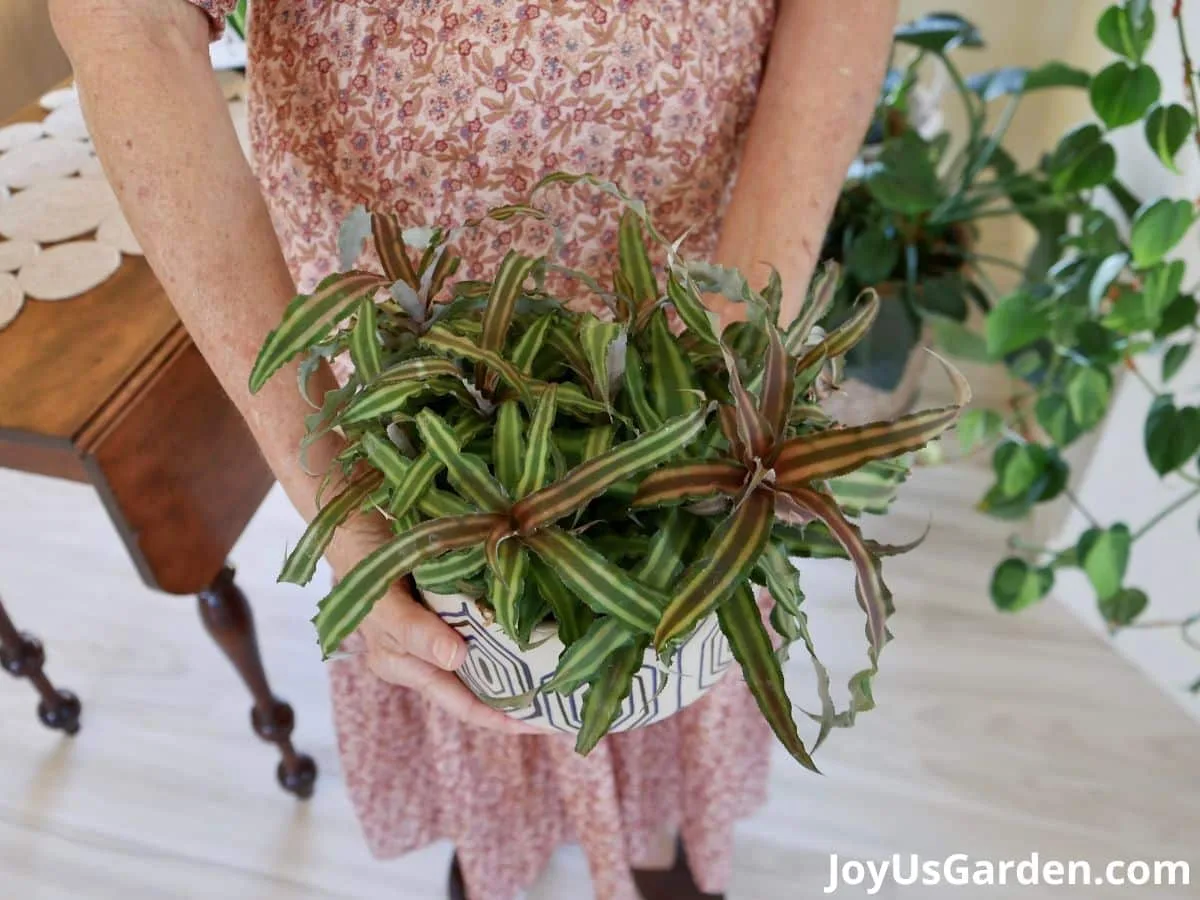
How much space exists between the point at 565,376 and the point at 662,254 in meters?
0.24

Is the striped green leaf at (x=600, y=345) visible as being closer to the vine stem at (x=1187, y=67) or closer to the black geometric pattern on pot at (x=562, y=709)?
the black geometric pattern on pot at (x=562, y=709)

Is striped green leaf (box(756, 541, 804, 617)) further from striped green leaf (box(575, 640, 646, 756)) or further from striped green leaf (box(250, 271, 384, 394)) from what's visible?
striped green leaf (box(250, 271, 384, 394))

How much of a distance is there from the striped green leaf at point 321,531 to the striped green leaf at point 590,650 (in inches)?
5.1

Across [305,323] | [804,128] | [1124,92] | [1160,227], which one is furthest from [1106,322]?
[305,323]

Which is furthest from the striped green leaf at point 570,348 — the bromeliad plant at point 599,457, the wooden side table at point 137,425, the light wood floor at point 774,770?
the light wood floor at point 774,770

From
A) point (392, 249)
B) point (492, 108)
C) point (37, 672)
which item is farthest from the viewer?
point (37, 672)

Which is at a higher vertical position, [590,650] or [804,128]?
[804,128]

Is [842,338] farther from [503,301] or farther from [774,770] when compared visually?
[774,770]

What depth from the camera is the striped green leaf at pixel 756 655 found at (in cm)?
40

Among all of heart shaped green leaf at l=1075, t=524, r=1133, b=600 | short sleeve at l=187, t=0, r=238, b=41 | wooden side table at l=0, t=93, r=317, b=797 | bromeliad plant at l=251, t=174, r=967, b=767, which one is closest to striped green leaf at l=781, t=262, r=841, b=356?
bromeliad plant at l=251, t=174, r=967, b=767

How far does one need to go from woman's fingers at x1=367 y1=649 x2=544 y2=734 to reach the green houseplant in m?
0.86

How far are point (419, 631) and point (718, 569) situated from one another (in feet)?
0.64

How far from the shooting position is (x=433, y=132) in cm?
60

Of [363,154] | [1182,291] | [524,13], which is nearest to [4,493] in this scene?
[363,154]
